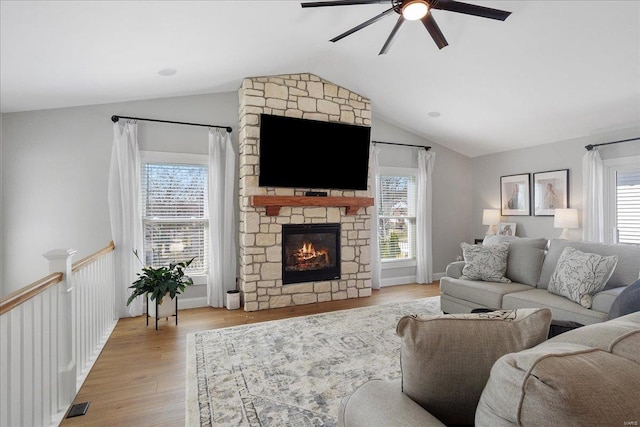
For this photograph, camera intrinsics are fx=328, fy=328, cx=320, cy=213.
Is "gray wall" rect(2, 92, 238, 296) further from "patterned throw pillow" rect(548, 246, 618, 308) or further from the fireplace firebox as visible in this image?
"patterned throw pillow" rect(548, 246, 618, 308)

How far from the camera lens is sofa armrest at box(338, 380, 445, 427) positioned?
909mm

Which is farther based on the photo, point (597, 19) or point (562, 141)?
point (562, 141)

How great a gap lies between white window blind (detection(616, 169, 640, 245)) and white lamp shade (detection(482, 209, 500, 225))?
1622 millimetres

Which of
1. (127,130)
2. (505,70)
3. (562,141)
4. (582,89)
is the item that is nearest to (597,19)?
(505,70)

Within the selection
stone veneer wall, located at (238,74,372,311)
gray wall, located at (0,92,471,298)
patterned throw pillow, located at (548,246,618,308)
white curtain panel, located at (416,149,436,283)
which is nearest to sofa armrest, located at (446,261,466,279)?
patterned throw pillow, located at (548,246,618,308)

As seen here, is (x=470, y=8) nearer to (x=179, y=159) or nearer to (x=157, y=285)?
(x=179, y=159)

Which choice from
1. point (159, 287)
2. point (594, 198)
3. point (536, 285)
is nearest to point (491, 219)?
point (594, 198)

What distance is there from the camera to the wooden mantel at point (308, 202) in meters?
4.29

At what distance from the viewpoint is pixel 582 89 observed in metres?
3.68

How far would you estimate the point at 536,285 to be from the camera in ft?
11.4

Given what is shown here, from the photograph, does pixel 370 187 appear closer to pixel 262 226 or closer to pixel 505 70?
pixel 262 226

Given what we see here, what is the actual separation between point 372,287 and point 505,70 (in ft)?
11.8

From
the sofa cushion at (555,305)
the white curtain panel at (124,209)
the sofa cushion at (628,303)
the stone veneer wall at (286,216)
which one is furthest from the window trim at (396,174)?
the sofa cushion at (628,303)

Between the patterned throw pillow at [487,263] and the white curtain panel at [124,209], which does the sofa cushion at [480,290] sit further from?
the white curtain panel at [124,209]
